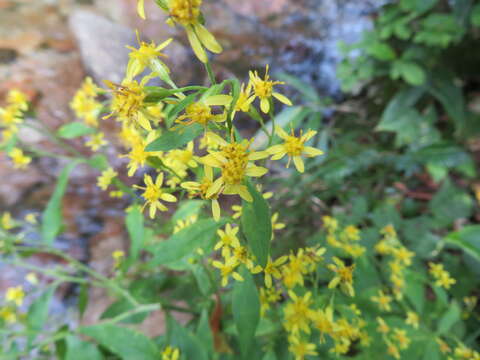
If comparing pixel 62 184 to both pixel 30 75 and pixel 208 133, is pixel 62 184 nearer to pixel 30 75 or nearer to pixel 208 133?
pixel 208 133

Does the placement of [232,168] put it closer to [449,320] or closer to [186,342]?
[186,342]

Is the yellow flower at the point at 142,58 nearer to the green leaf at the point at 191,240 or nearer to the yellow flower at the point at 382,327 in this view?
the green leaf at the point at 191,240

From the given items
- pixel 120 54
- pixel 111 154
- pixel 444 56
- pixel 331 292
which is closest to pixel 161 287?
pixel 331 292

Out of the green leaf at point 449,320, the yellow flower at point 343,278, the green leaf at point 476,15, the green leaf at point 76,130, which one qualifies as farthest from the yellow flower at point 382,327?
the green leaf at point 476,15

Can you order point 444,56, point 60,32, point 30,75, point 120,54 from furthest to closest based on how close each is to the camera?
point 60,32 < point 30,75 < point 120,54 < point 444,56

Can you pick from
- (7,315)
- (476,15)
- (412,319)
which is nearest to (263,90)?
(412,319)
